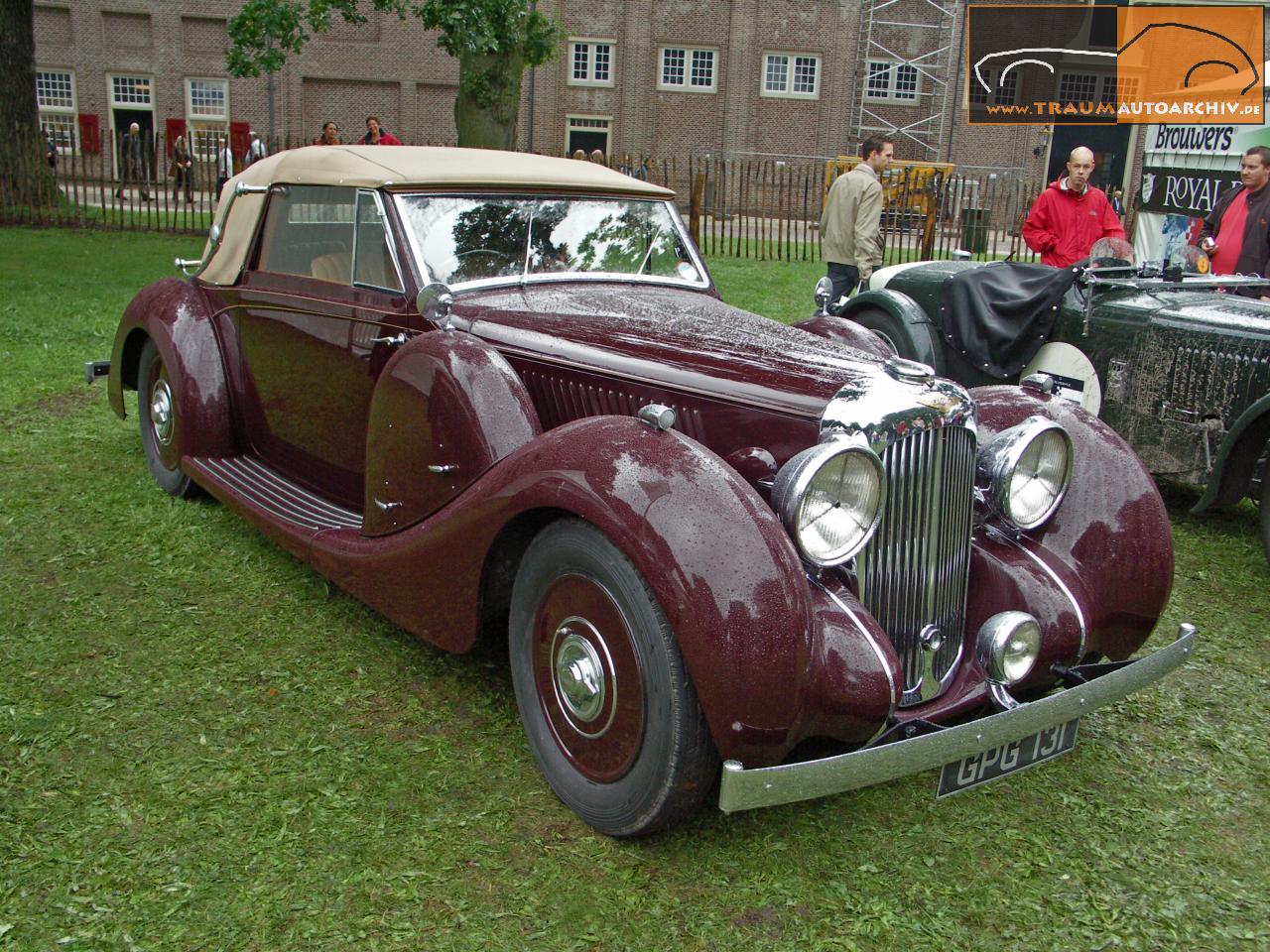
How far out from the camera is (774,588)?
2379 millimetres

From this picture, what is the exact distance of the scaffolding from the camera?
3153 cm

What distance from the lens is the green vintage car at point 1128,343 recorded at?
5.05 metres

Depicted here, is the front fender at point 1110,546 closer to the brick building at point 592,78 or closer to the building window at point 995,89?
the brick building at point 592,78

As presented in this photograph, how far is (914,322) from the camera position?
6484 millimetres

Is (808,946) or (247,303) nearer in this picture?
(808,946)

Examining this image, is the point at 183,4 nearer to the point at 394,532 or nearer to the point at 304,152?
the point at 304,152

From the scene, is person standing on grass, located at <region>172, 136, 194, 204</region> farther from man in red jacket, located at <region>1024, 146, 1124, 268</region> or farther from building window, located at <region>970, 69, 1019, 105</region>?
building window, located at <region>970, 69, 1019, 105</region>

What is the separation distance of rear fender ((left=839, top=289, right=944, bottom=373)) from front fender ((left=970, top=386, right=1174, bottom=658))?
125 inches

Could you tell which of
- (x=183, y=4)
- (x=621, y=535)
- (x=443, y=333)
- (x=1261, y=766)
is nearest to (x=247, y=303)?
(x=443, y=333)

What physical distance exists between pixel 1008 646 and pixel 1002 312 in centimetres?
370

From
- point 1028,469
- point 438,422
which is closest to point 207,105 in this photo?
point 438,422

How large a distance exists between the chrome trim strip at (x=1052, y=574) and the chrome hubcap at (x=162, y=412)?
377 centimetres

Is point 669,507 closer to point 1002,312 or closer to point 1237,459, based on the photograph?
point 1237,459

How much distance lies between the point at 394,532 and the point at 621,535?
1.22 metres
